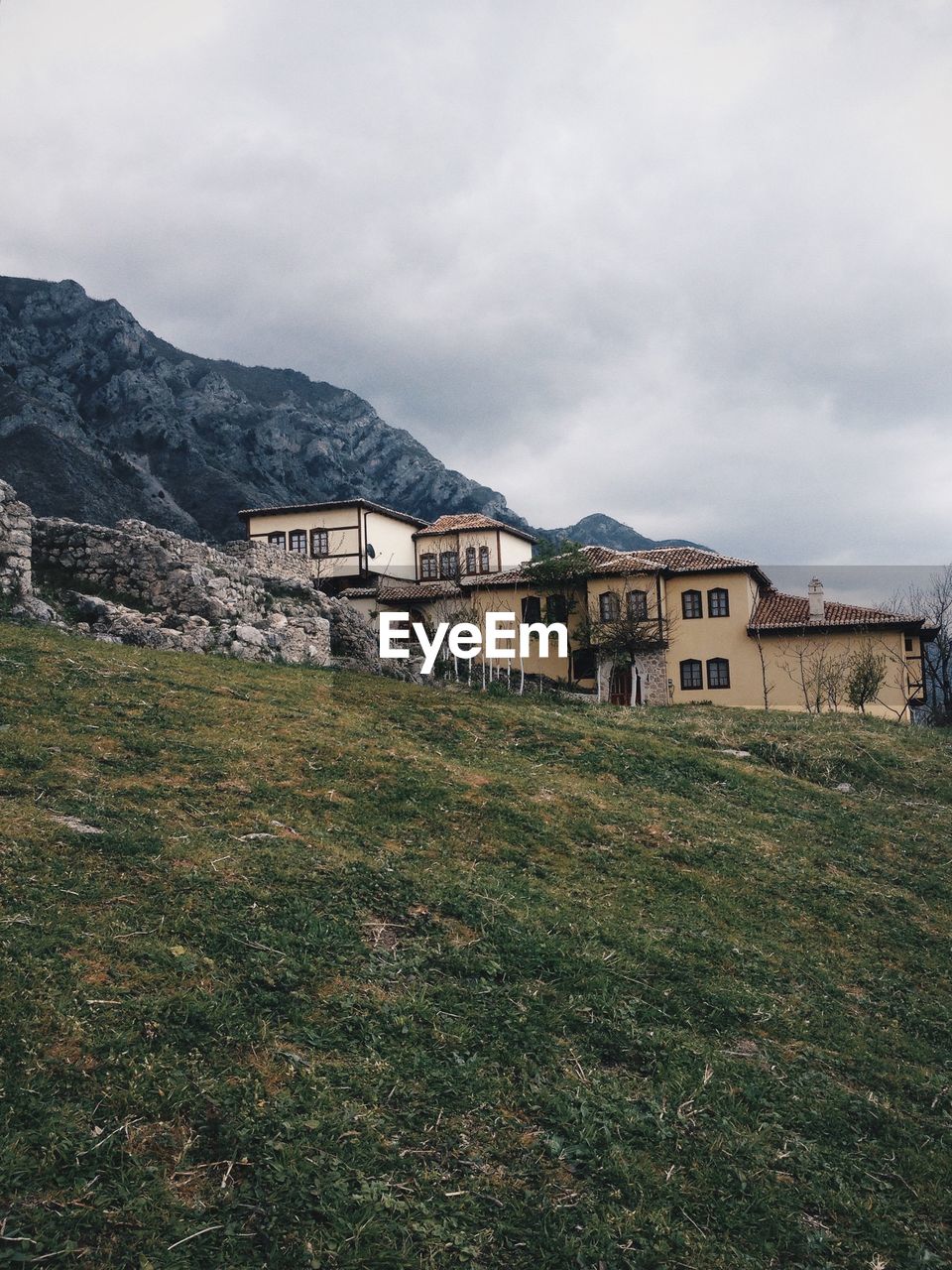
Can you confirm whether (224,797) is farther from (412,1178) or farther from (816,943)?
(816,943)

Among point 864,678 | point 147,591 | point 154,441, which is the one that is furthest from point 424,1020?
point 154,441

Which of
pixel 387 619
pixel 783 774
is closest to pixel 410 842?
pixel 783 774

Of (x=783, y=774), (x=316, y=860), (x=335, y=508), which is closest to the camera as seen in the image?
(x=316, y=860)

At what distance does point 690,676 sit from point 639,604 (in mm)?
5287

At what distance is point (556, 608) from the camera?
5175cm

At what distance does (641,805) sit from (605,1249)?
9.38 metres

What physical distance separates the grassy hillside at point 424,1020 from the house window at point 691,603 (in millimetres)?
37157

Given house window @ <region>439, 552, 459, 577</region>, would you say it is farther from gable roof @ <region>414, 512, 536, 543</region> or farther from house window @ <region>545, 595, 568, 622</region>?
house window @ <region>545, 595, 568, 622</region>

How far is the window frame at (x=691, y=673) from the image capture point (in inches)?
1938

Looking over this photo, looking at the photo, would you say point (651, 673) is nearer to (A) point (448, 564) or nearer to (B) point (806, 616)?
(B) point (806, 616)

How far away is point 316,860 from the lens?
8.76 metres

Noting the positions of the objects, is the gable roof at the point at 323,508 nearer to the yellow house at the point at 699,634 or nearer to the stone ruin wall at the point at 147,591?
the yellow house at the point at 699,634

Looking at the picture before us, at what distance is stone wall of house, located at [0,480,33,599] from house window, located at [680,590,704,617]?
38.2 m
